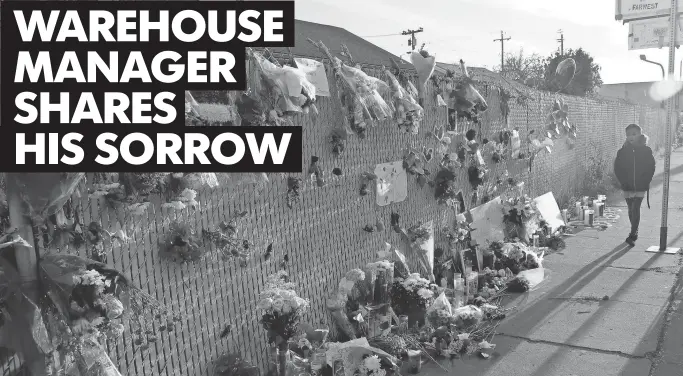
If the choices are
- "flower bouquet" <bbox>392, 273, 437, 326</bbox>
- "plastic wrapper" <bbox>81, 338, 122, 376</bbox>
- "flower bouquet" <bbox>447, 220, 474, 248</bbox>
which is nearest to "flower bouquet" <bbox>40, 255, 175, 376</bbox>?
"plastic wrapper" <bbox>81, 338, 122, 376</bbox>

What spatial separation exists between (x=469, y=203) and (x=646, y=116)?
15.5 m

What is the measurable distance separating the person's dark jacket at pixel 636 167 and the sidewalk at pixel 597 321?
87 centimetres

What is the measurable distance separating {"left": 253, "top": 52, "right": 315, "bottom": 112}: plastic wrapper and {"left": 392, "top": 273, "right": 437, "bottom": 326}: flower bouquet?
79.0 inches

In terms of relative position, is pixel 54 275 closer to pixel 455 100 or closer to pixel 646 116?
pixel 455 100

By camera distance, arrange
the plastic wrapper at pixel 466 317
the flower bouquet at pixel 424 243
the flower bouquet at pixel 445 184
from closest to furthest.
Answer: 1. the plastic wrapper at pixel 466 317
2. the flower bouquet at pixel 424 243
3. the flower bouquet at pixel 445 184

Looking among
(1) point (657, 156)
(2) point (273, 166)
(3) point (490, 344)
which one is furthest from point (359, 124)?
(1) point (657, 156)

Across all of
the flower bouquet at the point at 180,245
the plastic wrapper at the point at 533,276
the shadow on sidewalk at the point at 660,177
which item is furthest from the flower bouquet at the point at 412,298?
the shadow on sidewalk at the point at 660,177

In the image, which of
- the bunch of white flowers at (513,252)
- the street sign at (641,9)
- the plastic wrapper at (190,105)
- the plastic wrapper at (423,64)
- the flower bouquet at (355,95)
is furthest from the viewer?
the street sign at (641,9)

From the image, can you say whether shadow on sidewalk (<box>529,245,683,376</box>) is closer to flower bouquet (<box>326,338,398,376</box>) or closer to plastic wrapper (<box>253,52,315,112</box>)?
flower bouquet (<box>326,338,398,376</box>)

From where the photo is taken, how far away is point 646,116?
19.8 metres

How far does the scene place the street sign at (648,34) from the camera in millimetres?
8070

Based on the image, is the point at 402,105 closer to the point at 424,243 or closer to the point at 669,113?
the point at 424,243

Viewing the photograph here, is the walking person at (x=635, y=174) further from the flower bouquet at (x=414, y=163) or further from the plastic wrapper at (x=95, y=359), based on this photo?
the plastic wrapper at (x=95, y=359)

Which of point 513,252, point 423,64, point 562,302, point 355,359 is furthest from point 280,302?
point 513,252
